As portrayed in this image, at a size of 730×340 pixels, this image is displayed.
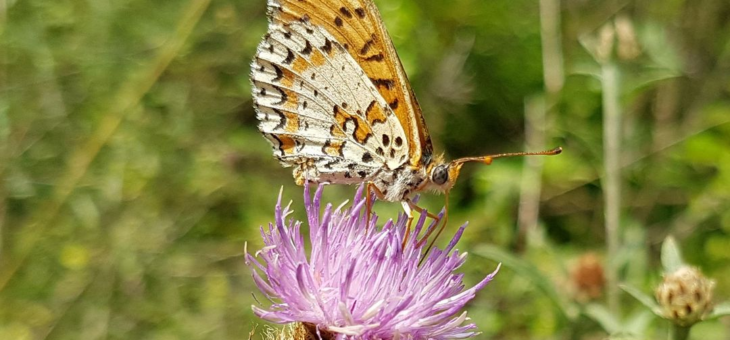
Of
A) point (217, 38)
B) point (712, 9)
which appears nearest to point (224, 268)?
point (217, 38)

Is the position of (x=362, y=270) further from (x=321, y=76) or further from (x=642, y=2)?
(x=642, y=2)

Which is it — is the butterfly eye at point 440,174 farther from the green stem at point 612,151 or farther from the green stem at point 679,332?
the green stem at point 612,151

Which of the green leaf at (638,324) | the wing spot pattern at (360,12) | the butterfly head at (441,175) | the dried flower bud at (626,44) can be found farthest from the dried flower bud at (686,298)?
the dried flower bud at (626,44)

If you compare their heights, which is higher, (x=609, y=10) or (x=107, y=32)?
(x=609, y=10)

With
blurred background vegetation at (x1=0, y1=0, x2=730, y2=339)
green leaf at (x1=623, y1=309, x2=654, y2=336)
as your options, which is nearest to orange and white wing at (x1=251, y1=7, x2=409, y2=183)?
blurred background vegetation at (x1=0, y1=0, x2=730, y2=339)

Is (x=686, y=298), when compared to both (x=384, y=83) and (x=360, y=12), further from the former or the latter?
(x=360, y=12)

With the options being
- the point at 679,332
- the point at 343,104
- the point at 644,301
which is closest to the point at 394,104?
the point at 343,104

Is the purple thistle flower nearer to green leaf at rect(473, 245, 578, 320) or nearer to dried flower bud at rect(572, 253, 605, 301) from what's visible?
green leaf at rect(473, 245, 578, 320)
